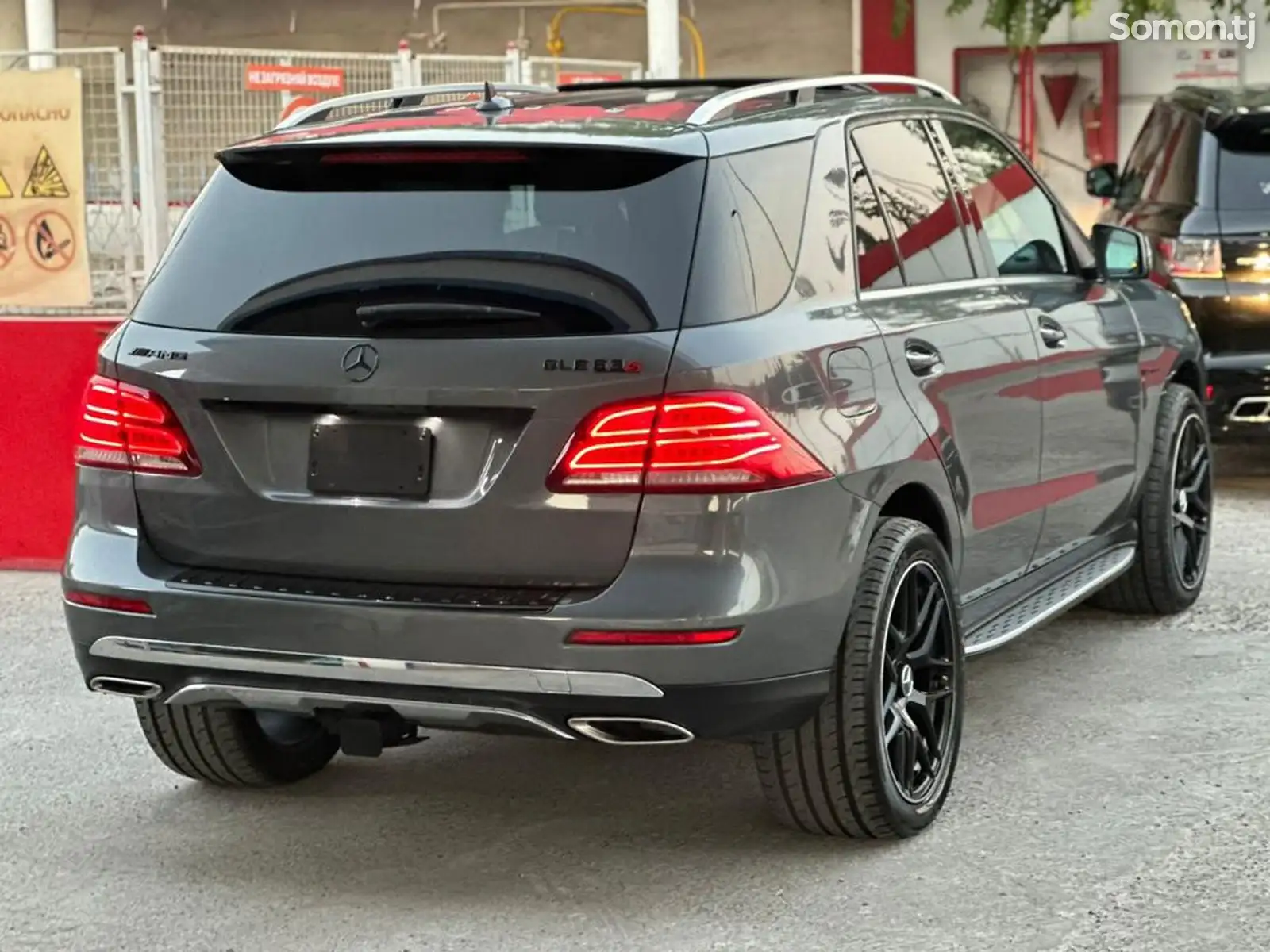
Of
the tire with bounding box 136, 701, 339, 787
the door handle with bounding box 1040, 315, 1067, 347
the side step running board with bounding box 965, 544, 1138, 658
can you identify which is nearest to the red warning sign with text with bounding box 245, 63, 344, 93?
the side step running board with bounding box 965, 544, 1138, 658

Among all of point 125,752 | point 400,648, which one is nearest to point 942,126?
point 400,648

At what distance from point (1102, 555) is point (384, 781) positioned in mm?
2506

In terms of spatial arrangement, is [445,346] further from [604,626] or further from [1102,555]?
[1102,555]

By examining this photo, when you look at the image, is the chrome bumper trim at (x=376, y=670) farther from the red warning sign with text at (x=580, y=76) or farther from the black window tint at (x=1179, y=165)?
the red warning sign with text at (x=580, y=76)

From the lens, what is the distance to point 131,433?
4.34 meters

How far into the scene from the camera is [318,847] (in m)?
4.69

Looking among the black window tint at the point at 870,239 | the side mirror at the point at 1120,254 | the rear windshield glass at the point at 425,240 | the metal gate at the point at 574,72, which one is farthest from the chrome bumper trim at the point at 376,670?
the metal gate at the point at 574,72

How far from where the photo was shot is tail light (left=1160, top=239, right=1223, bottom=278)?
911cm

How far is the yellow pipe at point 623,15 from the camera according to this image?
19109 millimetres

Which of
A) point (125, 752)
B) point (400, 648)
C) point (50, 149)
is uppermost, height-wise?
point (50, 149)

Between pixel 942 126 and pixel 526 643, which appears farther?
pixel 942 126

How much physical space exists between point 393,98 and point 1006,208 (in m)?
1.84

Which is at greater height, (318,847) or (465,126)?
(465,126)

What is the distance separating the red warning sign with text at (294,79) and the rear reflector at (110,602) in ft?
22.4
